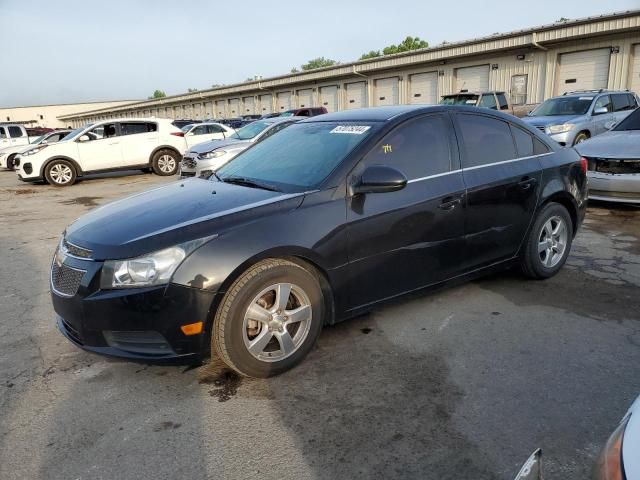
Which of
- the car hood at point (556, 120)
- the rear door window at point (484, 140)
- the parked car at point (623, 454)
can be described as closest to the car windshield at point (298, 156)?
the rear door window at point (484, 140)

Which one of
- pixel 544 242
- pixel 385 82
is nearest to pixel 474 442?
pixel 544 242

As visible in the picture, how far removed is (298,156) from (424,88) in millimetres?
26596

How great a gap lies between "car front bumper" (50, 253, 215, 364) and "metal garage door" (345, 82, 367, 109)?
101 ft

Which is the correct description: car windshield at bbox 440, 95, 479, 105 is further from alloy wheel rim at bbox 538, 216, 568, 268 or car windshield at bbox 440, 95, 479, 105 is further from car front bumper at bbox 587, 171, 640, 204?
alloy wheel rim at bbox 538, 216, 568, 268

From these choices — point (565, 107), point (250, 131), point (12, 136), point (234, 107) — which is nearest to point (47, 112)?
point (234, 107)

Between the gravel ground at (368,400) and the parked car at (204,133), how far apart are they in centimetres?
1177

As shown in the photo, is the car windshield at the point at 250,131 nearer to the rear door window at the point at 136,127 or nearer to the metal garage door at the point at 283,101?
the rear door window at the point at 136,127

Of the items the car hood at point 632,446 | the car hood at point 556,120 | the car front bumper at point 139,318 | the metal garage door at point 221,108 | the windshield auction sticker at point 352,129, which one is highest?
the metal garage door at point 221,108

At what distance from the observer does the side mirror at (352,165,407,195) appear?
3188 millimetres

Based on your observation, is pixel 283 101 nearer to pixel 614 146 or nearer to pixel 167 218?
pixel 614 146

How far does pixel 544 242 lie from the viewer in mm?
4523

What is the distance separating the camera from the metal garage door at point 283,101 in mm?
39638

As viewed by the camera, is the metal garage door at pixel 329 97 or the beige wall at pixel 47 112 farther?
the beige wall at pixel 47 112

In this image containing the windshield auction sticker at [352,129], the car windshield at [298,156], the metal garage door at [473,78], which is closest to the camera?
the car windshield at [298,156]
